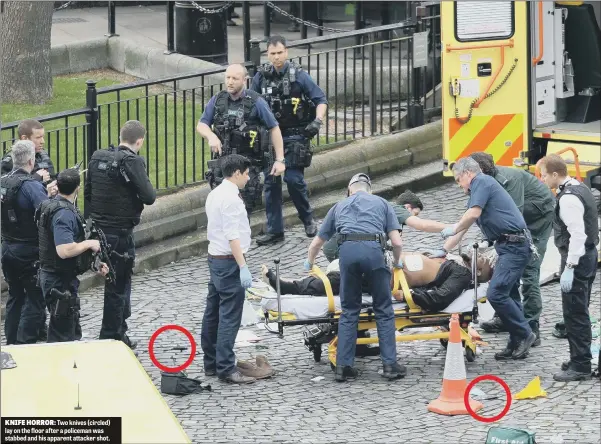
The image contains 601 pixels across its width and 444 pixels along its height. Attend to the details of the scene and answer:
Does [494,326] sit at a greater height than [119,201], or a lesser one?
lesser

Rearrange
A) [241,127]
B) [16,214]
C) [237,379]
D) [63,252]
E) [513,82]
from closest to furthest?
[63,252] < [237,379] < [16,214] < [241,127] < [513,82]

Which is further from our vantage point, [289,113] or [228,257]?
[289,113]

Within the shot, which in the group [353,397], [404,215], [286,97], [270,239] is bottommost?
[353,397]

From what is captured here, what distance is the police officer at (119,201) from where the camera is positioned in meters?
10.4

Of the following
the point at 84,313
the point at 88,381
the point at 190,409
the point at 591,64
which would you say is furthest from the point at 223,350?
the point at 591,64

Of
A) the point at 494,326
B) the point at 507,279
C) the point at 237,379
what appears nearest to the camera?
the point at 237,379

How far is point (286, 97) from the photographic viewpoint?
12828 millimetres

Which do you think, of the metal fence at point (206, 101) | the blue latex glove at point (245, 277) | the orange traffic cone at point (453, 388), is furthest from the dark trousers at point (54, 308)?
the orange traffic cone at point (453, 388)

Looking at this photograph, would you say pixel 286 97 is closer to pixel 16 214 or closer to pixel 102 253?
pixel 102 253

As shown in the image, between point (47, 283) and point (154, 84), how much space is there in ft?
12.5

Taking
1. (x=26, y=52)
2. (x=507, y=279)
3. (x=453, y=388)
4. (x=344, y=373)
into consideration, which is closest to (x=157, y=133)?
(x=26, y=52)

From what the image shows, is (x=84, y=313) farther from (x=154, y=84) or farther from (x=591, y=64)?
(x=591, y=64)

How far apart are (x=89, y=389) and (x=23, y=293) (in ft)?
15.4

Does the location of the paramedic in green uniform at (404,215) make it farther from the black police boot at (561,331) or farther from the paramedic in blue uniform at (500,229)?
the black police boot at (561,331)
